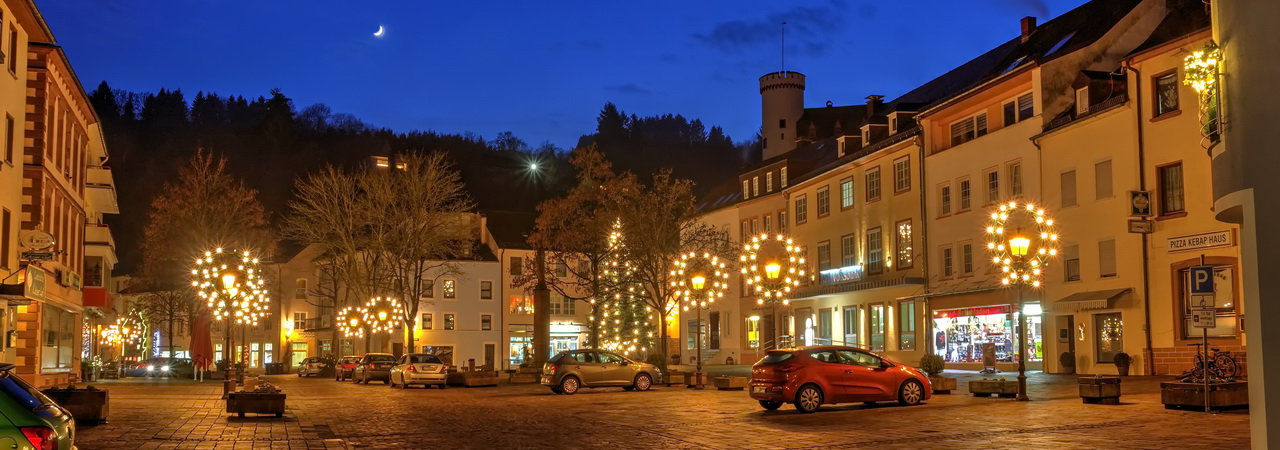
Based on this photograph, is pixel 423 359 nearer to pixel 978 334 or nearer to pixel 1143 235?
pixel 978 334

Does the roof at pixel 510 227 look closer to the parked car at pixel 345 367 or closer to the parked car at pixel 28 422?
the parked car at pixel 345 367

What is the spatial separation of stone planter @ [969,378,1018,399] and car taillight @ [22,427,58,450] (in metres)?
21.7

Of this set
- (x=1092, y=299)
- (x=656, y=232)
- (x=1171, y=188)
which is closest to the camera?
(x=1171, y=188)

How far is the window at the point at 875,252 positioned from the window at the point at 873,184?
1.39m

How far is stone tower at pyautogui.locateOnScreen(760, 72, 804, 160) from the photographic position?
93062 mm

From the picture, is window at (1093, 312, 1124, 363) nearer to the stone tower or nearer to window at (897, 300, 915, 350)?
window at (897, 300, 915, 350)

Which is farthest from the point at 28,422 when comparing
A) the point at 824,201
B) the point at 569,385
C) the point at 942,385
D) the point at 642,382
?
the point at 824,201

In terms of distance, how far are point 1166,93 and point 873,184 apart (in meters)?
18.8

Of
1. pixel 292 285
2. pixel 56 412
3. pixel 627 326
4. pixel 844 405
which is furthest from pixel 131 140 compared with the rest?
pixel 56 412

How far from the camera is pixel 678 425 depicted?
21031 millimetres

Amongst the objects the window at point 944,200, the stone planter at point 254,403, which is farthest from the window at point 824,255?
the stone planter at point 254,403

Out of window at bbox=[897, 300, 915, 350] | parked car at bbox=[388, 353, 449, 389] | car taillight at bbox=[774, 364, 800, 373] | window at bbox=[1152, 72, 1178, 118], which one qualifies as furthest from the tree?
car taillight at bbox=[774, 364, 800, 373]

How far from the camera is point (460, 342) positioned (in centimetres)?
8019

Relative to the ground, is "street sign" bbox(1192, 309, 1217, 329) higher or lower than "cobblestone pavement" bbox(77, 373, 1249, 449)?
higher
